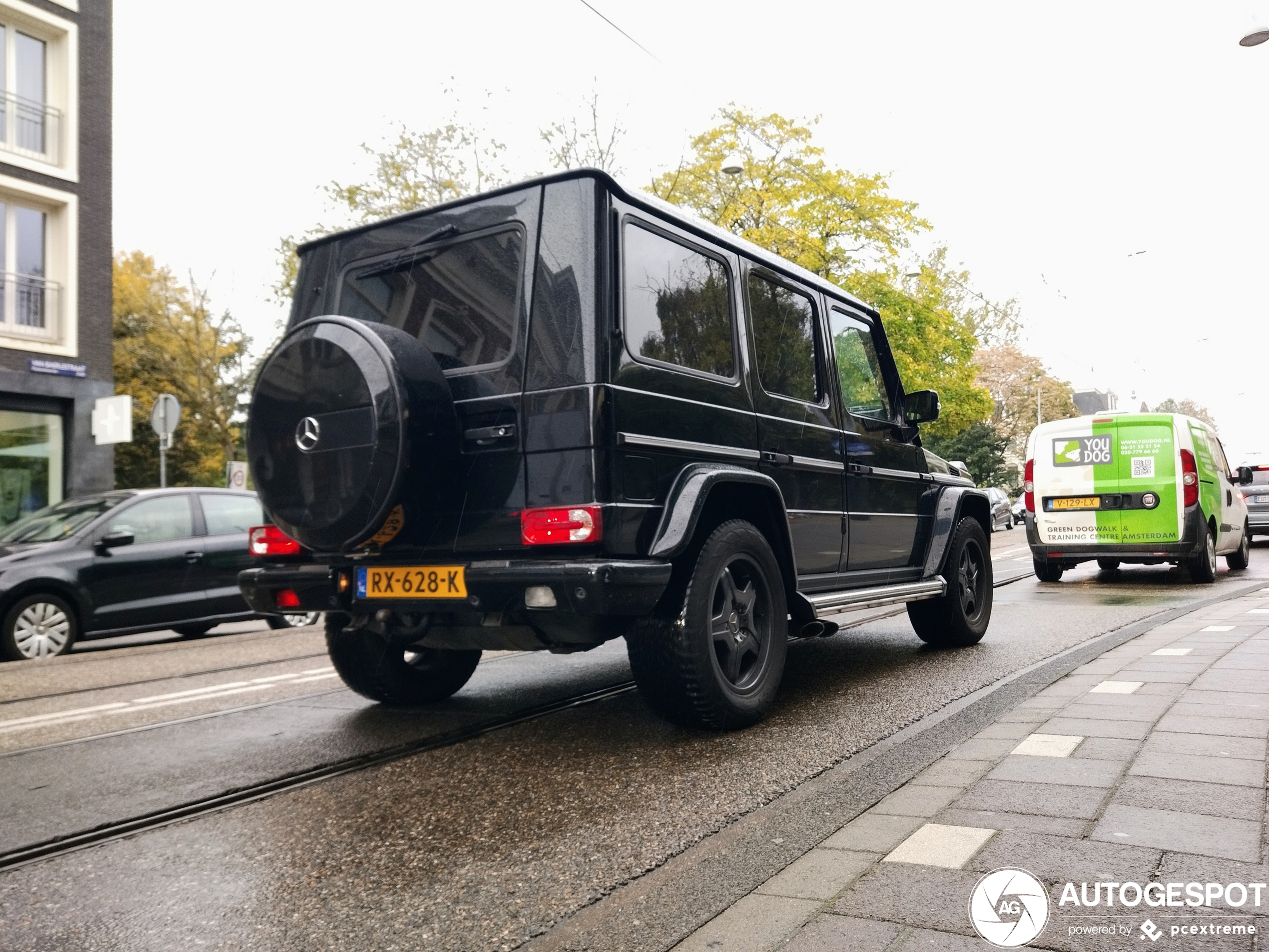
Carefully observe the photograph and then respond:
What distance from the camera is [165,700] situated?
618 centimetres

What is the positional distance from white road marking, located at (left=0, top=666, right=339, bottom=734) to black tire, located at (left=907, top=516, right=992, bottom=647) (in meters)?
3.87

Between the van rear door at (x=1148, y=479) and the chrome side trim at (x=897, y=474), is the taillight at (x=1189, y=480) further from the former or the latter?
the chrome side trim at (x=897, y=474)

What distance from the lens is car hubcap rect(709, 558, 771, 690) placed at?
15.2 feet

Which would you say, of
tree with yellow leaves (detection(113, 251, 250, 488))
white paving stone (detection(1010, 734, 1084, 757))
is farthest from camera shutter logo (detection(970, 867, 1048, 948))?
tree with yellow leaves (detection(113, 251, 250, 488))

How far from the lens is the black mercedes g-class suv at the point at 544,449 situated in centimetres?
416

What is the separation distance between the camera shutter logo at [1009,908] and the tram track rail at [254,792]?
249 cm

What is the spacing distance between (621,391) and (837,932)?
2.25 metres

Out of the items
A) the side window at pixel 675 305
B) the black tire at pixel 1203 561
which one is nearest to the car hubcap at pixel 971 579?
the side window at pixel 675 305

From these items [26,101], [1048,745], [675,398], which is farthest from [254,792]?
[26,101]

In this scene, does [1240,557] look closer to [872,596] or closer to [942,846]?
[872,596]

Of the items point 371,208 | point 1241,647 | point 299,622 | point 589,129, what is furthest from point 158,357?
point 1241,647

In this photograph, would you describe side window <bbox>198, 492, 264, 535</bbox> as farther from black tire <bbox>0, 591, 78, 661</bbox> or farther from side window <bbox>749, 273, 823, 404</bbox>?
side window <bbox>749, 273, 823, 404</bbox>

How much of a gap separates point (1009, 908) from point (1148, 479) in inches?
449

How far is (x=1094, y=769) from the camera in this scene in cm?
379
